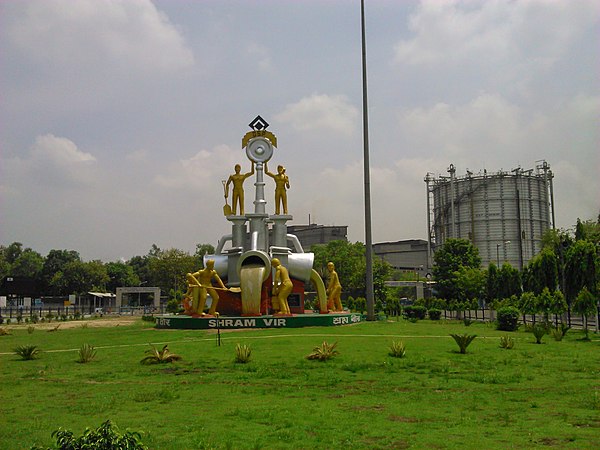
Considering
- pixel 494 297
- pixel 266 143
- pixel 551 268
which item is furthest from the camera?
pixel 494 297

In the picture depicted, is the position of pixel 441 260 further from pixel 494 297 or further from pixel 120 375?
pixel 120 375

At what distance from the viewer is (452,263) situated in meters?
55.9

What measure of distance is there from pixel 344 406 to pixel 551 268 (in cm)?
2792

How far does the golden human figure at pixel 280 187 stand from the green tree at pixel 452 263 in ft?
74.2

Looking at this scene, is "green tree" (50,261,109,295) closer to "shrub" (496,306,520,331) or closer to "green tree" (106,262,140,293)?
"green tree" (106,262,140,293)

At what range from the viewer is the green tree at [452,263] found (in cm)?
5519

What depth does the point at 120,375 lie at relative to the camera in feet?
51.7

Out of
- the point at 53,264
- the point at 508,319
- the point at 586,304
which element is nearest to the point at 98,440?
the point at 586,304

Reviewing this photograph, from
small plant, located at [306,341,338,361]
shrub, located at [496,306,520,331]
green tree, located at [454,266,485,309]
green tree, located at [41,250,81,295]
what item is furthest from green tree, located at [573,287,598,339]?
green tree, located at [41,250,81,295]

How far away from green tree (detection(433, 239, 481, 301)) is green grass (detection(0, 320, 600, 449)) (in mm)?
33512

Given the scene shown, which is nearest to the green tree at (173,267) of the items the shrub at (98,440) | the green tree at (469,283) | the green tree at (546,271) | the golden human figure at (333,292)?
the green tree at (469,283)

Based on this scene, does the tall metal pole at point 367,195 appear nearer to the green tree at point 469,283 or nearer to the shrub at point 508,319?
the shrub at point 508,319

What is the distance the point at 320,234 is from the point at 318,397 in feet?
322

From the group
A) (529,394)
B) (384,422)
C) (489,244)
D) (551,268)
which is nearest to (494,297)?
(551,268)
